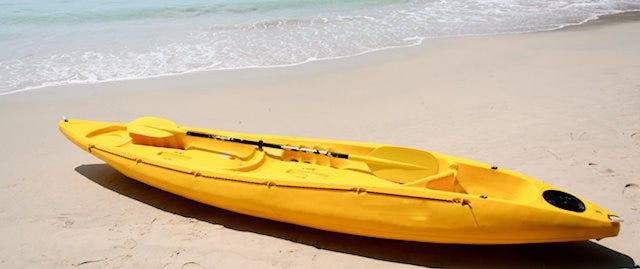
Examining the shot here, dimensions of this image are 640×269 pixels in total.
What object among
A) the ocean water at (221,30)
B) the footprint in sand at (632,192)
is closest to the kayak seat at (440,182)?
the footprint in sand at (632,192)

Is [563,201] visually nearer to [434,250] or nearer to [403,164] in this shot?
[434,250]

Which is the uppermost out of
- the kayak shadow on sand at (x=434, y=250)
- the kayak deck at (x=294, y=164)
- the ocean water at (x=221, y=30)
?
the ocean water at (x=221, y=30)

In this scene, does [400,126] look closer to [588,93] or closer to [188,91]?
[588,93]

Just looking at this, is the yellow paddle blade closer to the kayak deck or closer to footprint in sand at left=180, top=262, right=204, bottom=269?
the kayak deck

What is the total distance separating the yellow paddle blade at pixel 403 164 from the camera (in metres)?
3.92

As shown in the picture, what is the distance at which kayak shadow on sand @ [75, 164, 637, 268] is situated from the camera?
11.2 ft

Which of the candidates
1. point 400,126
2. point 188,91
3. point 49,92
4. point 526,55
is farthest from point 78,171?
point 526,55

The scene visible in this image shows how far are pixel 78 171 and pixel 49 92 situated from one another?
9.55 feet

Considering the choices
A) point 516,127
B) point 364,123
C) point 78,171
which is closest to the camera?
point 78,171

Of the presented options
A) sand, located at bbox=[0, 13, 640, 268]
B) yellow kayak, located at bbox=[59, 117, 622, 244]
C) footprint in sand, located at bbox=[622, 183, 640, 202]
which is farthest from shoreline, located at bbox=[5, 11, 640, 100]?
footprint in sand, located at bbox=[622, 183, 640, 202]

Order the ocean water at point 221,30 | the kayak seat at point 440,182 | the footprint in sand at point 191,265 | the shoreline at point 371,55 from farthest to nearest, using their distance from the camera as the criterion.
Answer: the ocean water at point 221,30, the shoreline at point 371,55, the kayak seat at point 440,182, the footprint in sand at point 191,265

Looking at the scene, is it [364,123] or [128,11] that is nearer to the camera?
[364,123]

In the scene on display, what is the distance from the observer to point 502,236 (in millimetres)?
3230

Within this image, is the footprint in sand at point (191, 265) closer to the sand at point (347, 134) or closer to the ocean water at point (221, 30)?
the sand at point (347, 134)
